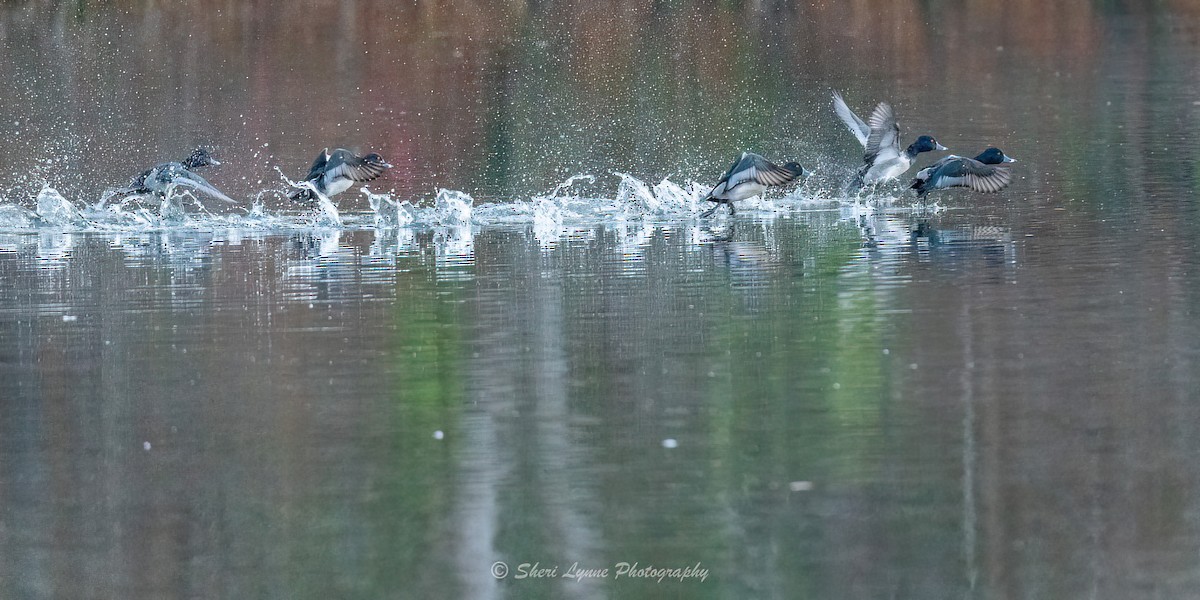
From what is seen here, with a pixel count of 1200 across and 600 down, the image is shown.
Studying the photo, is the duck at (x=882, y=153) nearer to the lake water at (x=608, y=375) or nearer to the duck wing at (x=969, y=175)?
the lake water at (x=608, y=375)

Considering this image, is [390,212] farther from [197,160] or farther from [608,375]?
[608,375]

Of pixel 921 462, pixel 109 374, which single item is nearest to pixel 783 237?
pixel 109 374

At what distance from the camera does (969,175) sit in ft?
57.5

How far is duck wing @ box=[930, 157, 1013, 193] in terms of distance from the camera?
57.4 ft

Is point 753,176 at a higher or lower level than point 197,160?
lower

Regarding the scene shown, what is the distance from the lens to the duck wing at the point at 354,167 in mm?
17828

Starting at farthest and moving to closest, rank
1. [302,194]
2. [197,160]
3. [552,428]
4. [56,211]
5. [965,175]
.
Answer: [197,160], [56,211], [302,194], [965,175], [552,428]

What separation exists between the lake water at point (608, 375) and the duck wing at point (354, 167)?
52 centimetres

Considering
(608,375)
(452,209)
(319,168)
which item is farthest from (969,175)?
(608,375)

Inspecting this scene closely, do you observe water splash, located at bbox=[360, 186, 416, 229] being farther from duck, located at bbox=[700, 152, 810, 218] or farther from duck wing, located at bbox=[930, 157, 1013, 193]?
duck wing, located at bbox=[930, 157, 1013, 193]

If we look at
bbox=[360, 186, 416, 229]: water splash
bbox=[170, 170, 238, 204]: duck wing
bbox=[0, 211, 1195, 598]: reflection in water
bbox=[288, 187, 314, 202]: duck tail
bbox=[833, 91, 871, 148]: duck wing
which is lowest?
bbox=[0, 211, 1195, 598]: reflection in water

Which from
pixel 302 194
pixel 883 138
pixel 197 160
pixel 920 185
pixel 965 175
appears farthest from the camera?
pixel 197 160

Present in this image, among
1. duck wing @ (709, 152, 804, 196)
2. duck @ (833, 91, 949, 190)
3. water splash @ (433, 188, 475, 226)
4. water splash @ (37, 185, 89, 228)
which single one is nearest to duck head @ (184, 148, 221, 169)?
water splash @ (37, 185, 89, 228)

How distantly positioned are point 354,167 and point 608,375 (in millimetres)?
8738
